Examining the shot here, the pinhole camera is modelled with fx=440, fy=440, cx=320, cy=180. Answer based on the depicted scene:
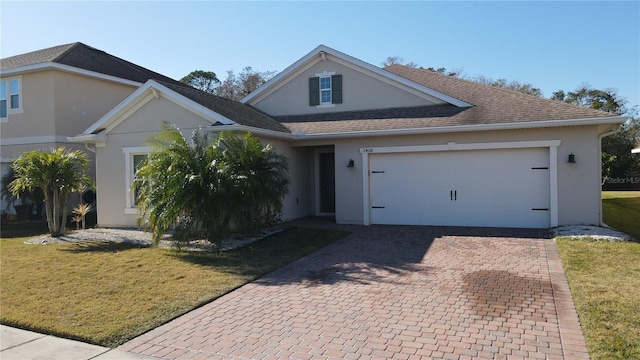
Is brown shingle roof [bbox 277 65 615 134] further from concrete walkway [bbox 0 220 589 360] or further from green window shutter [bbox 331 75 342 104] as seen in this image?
concrete walkway [bbox 0 220 589 360]

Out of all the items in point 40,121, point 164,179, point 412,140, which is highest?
point 40,121

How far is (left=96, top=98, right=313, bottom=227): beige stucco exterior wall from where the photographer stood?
12.6 m

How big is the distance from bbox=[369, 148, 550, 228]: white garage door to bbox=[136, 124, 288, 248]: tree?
418 cm

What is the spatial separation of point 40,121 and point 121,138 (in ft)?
20.8

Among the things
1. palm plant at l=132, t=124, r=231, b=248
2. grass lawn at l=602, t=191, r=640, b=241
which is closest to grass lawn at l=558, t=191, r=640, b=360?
grass lawn at l=602, t=191, r=640, b=241

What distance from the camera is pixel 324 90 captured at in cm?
1609

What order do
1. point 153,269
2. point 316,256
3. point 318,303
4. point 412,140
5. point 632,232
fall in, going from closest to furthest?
point 318,303 < point 153,269 < point 316,256 < point 632,232 < point 412,140

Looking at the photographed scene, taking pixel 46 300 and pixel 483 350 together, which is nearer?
pixel 483 350

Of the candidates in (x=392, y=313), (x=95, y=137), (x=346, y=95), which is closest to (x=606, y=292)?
(x=392, y=313)

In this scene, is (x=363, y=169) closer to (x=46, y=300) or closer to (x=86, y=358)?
(x=46, y=300)

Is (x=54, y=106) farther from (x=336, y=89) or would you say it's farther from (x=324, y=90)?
(x=336, y=89)

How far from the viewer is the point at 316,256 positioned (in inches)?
370

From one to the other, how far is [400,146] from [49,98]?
13.7 meters

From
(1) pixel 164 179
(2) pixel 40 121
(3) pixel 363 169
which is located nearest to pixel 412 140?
(3) pixel 363 169
